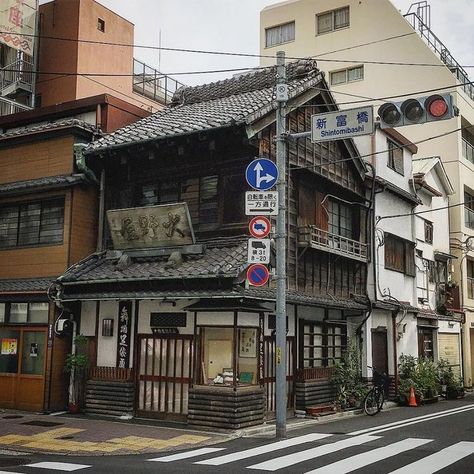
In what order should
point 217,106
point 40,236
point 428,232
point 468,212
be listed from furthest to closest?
1. point 468,212
2. point 428,232
3. point 217,106
4. point 40,236

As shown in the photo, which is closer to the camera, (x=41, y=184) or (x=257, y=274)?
(x=257, y=274)

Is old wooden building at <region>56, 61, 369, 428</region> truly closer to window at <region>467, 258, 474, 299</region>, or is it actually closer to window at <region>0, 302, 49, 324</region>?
window at <region>0, 302, 49, 324</region>

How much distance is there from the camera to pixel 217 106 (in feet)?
66.3

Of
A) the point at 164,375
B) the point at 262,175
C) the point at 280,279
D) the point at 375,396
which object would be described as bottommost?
the point at 375,396

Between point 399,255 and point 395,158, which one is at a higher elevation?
point 395,158

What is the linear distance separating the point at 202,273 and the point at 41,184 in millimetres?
6703

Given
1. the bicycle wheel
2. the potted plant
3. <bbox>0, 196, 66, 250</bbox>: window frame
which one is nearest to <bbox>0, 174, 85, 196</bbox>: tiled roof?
<bbox>0, 196, 66, 250</bbox>: window frame

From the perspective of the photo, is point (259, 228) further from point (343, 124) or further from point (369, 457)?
point (369, 457)

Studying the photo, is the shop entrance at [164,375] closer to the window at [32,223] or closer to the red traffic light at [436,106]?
the window at [32,223]

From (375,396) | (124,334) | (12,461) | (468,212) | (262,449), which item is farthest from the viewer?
(468,212)

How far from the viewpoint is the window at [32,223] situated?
18984 millimetres

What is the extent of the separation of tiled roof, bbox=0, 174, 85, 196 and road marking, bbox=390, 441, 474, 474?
1227 centimetres

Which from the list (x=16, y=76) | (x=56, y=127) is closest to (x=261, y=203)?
(x=56, y=127)

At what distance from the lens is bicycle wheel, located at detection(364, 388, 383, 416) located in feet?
64.8
